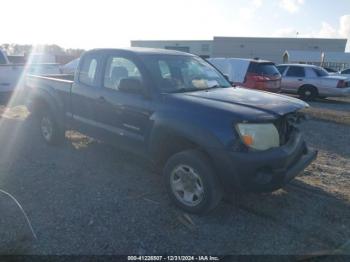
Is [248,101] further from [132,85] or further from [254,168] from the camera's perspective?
[132,85]

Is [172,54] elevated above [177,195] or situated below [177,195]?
above

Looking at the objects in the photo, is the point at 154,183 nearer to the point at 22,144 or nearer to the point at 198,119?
the point at 198,119

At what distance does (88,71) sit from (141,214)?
2594 millimetres

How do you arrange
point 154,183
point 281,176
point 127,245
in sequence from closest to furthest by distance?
point 127,245
point 281,176
point 154,183

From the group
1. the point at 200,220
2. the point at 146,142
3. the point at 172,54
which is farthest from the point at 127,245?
the point at 172,54

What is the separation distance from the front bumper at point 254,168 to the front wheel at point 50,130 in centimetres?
363

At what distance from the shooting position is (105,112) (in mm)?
4844

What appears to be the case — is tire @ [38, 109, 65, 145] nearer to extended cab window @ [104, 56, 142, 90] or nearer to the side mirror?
extended cab window @ [104, 56, 142, 90]

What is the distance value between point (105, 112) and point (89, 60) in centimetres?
105

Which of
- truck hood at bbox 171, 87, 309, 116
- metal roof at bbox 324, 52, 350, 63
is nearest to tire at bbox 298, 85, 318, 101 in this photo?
truck hood at bbox 171, 87, 309, 116

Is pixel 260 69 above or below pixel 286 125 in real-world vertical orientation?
above

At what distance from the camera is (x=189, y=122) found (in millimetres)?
3725

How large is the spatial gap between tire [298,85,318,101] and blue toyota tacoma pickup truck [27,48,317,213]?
11.2 meters

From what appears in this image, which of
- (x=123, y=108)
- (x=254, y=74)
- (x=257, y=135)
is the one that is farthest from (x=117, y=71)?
(x=254, y=74)
